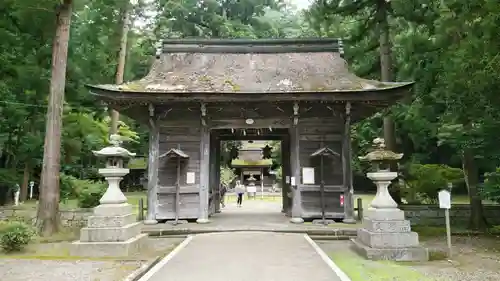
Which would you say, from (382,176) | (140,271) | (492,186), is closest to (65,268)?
(140,271)

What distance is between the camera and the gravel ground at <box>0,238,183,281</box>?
271 inches

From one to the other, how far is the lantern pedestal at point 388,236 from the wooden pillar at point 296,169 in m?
3.95

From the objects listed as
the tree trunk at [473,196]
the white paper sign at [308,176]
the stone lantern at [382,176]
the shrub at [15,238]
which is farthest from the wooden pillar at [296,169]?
the shrub at [15,238]

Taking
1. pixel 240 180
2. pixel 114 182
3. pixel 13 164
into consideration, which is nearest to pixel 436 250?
pixel 114 182

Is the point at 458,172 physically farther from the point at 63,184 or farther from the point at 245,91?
the point at 63,184

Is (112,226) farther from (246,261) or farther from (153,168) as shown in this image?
(153,168)

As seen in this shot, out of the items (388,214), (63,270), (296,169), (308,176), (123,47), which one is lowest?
(63,270)

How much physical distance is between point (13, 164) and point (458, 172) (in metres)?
22.6

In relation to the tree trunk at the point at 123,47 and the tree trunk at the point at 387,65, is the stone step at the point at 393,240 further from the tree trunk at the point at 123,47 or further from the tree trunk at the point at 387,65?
the tree trunk at the point at 123,47

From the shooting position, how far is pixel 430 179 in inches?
632

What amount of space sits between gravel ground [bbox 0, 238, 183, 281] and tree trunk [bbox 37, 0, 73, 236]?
2.38 meters

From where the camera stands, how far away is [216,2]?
32594 mm

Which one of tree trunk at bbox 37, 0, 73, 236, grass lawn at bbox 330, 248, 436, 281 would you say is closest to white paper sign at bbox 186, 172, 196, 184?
tree trunk at bbox 37, 0, 73, 236

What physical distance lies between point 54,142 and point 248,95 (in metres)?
5.90
